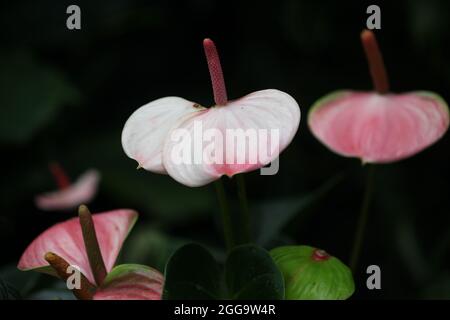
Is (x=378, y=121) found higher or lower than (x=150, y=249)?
higher

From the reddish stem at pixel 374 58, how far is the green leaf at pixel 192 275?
16cm

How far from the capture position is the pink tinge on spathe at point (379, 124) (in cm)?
35

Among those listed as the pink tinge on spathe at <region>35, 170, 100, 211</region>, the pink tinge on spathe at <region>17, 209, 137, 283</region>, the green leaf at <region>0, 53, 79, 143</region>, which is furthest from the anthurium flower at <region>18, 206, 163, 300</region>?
the green leaf at <region>0, 53, 79, 143</region>

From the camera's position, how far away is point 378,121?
15.1 inches

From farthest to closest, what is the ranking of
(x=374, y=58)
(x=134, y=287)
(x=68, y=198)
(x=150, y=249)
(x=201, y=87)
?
1. (x=201, y=87)
2. (x=68, y=198)
3. (x=150, y=249)
4. (x=374, y=58)
5. (x=134, y=287)

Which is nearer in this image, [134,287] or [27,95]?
[134,287]

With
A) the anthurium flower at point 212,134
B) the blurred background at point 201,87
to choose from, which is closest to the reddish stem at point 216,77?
the anthurium flower at point 212,134

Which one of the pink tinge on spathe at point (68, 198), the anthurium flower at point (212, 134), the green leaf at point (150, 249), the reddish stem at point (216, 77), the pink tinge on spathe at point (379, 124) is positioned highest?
the reddish stem at point (216, 77)

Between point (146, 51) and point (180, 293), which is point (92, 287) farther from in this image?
point (146, 51)

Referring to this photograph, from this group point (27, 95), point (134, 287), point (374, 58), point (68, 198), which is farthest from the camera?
point (27, 95)

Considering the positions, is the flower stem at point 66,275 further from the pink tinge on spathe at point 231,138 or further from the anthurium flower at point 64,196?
the anthurium flower at point 64,196

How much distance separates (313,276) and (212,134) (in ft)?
0.27

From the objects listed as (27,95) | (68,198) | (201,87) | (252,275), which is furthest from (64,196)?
(252,275)

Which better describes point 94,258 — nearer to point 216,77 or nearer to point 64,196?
point 216,77
